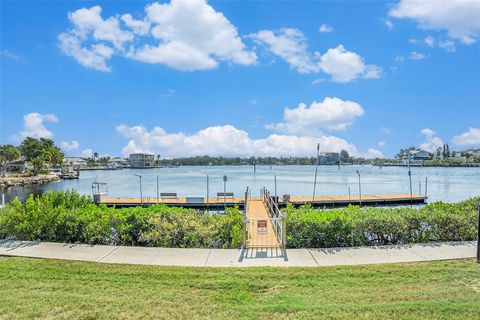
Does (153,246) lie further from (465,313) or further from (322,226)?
(465,313)

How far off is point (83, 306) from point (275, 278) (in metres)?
2.80

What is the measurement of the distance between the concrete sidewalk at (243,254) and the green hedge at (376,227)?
515mm

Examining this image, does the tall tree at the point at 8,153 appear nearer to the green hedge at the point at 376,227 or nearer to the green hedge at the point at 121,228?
the green hedge at the point at 121,228

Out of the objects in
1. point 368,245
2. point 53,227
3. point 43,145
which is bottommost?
point 368,245

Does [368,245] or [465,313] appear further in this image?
[368,245]

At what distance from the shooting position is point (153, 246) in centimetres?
758

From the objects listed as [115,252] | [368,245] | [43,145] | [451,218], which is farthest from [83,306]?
[43,145]

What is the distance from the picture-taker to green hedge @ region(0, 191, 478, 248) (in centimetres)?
758

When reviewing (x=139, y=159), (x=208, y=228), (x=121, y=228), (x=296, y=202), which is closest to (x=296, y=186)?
(x=296, y=202)

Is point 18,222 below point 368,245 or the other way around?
the other way around

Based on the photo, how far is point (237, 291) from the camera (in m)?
4.73

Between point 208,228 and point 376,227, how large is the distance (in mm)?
3998

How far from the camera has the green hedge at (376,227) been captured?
752 cm

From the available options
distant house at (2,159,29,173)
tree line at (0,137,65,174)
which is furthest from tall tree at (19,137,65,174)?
distant house at (2,159,29,173)
